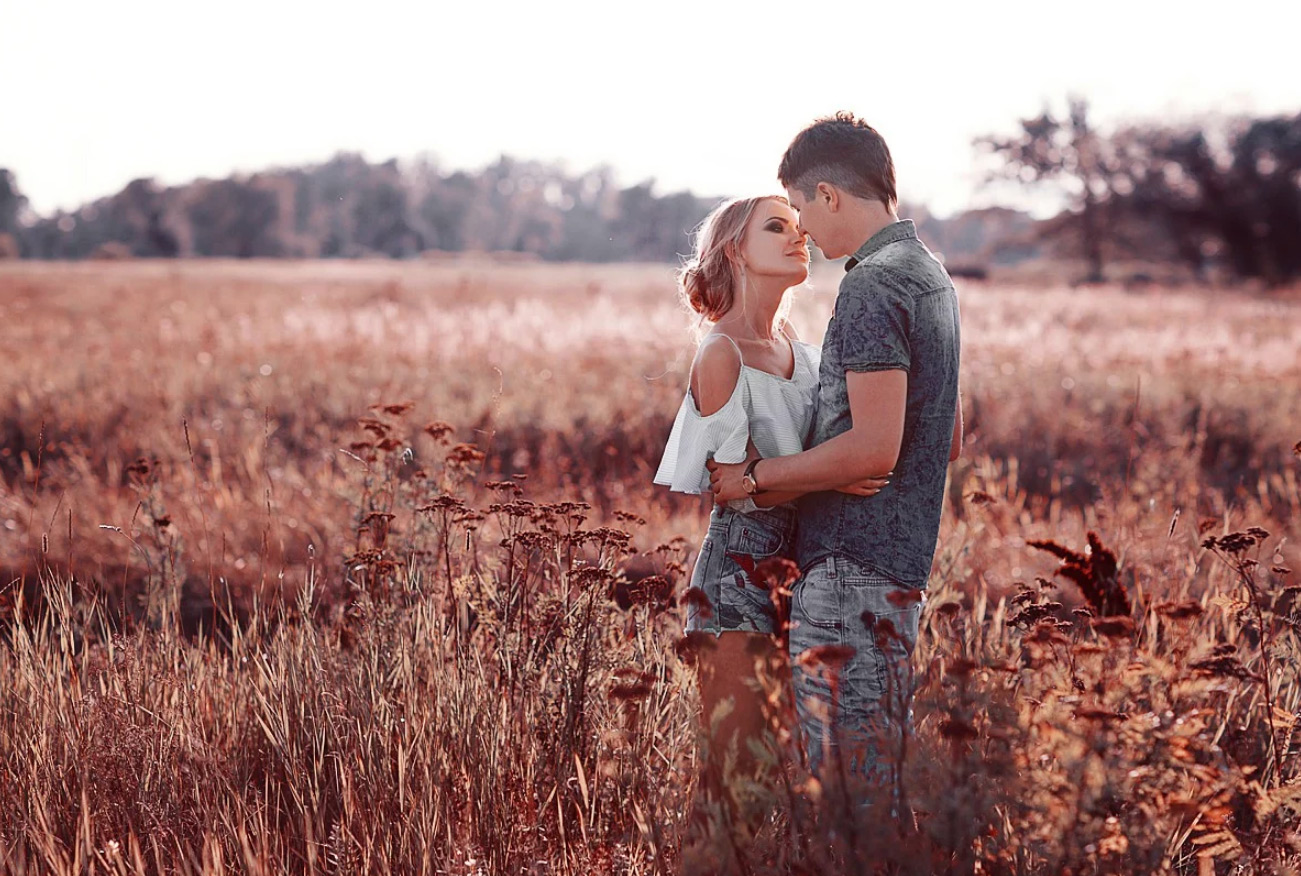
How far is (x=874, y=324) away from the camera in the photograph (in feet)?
7.23

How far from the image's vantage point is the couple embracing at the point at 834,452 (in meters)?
2.22

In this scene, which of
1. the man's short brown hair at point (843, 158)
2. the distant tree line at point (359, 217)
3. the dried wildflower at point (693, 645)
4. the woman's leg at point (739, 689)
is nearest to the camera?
the dried wildflower at point (693, 645)

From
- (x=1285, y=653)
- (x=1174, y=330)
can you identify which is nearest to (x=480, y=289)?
(x=1174, y=330)

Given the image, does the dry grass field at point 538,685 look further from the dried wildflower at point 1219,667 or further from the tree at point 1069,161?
the tree at point 1069,161

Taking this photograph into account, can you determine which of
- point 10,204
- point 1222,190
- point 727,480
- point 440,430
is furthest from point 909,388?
point 10,204

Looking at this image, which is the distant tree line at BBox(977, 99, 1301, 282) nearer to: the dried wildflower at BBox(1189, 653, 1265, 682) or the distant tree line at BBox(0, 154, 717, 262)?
the distant tree line at BBox(0, 154, 717, 262)

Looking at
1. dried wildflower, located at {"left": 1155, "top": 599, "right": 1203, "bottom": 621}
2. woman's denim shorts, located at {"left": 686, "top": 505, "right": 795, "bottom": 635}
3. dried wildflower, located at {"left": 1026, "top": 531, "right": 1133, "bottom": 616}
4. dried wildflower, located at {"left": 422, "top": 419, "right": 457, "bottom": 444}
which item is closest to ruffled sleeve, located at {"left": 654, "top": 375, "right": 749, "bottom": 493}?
woman's denim shorts, located at {"left": 686, "top": 505, "right": 795, "bottom": 635}

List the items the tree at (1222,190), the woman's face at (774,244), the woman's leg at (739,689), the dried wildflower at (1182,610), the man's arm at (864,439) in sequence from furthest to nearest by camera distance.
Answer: the tree at (1222,190) < the woman's face at (774,244) < the woman's leg at (739,689) < the man's arm at (864,439) < the dried wildflower at (1182,610)

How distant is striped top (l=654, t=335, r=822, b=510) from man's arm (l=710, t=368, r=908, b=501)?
223 millimetres

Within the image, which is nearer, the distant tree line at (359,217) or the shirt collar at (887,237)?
the shirt collar at (887,237)

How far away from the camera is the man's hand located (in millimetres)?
2387

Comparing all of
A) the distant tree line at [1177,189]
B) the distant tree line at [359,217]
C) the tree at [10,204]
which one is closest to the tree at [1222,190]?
the distant tree line at [1177,189]

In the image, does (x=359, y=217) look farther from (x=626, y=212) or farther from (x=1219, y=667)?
(x=1219, y=667)

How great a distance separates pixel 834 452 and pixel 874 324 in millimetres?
276
